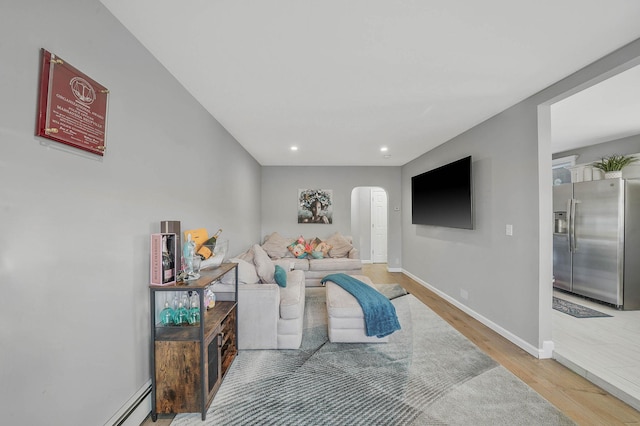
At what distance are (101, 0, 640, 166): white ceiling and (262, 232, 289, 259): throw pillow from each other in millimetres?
2951

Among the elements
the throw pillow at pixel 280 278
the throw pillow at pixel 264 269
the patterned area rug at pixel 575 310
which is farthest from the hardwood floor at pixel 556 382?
the throw pillow at pixel 264 269

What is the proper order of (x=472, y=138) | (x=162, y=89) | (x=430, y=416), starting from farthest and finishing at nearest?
(x=472, y=138) < (x=162, y=89) < (x=430, y=416)

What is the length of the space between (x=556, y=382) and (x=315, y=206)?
468cm

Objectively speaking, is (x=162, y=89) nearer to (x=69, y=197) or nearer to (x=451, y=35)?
(x=69, y=197)

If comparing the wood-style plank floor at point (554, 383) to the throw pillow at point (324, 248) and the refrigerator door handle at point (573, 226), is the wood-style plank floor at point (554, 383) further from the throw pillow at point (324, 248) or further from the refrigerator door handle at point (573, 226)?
the throw pillow at point (324, 248)

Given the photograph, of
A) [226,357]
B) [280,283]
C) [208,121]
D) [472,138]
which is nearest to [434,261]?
[472,138]

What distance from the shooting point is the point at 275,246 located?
541cm

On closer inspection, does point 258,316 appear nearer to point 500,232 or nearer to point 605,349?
point 500,232

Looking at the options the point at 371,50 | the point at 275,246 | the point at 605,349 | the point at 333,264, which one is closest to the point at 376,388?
the point at 605,349

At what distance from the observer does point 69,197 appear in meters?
1.24

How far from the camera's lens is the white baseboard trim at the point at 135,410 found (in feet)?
5.00

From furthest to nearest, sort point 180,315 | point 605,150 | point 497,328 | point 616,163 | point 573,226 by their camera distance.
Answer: point 605,150, point 573,226, point 616,163, point 497,328, point 180,315

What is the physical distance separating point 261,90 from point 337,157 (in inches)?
115

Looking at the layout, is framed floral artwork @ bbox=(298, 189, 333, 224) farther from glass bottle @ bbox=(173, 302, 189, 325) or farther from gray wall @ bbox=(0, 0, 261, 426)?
glass bottle @ bbox=(173, 302, 189, 325)
